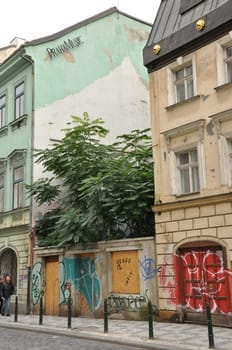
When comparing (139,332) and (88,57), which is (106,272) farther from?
(88,57)

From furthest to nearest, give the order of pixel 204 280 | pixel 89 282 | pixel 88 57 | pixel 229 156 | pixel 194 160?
1. pixel 88 57
2. pixel 89 282
3. pixel 194 160
4. pixel 204 280
5. pixel 229 156

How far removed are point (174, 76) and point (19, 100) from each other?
30.8ft

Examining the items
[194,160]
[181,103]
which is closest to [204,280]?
[194,160]

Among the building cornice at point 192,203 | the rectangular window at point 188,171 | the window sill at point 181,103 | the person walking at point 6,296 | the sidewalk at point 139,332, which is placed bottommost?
the sidewalk at point 139,332

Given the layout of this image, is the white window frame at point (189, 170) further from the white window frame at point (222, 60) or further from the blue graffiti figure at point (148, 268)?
the blue graffiti figure at point (148, 268)

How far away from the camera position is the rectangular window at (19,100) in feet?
71.9

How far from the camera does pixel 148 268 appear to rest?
14961 mm

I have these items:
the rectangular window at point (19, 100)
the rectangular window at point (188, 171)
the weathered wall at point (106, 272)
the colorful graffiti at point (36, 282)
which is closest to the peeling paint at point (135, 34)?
the rectangular window at point (19, 100)

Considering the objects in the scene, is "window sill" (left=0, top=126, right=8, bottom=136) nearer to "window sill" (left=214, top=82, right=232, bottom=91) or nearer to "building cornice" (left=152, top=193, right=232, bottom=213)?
"building cornice" (left=152, top=193, right=232, bottom=213)

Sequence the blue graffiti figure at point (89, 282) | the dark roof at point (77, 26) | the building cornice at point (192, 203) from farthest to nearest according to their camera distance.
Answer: the dark roof at point (77, 26), the blue graffiti figure at point (89, 282), the building cornice at point (192, 203)

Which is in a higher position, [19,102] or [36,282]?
[19,102]

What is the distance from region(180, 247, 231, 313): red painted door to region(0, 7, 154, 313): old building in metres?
Result: 5.73

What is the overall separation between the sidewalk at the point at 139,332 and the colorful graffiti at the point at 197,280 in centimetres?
70

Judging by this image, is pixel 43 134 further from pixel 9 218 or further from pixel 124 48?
pixel 124 48
